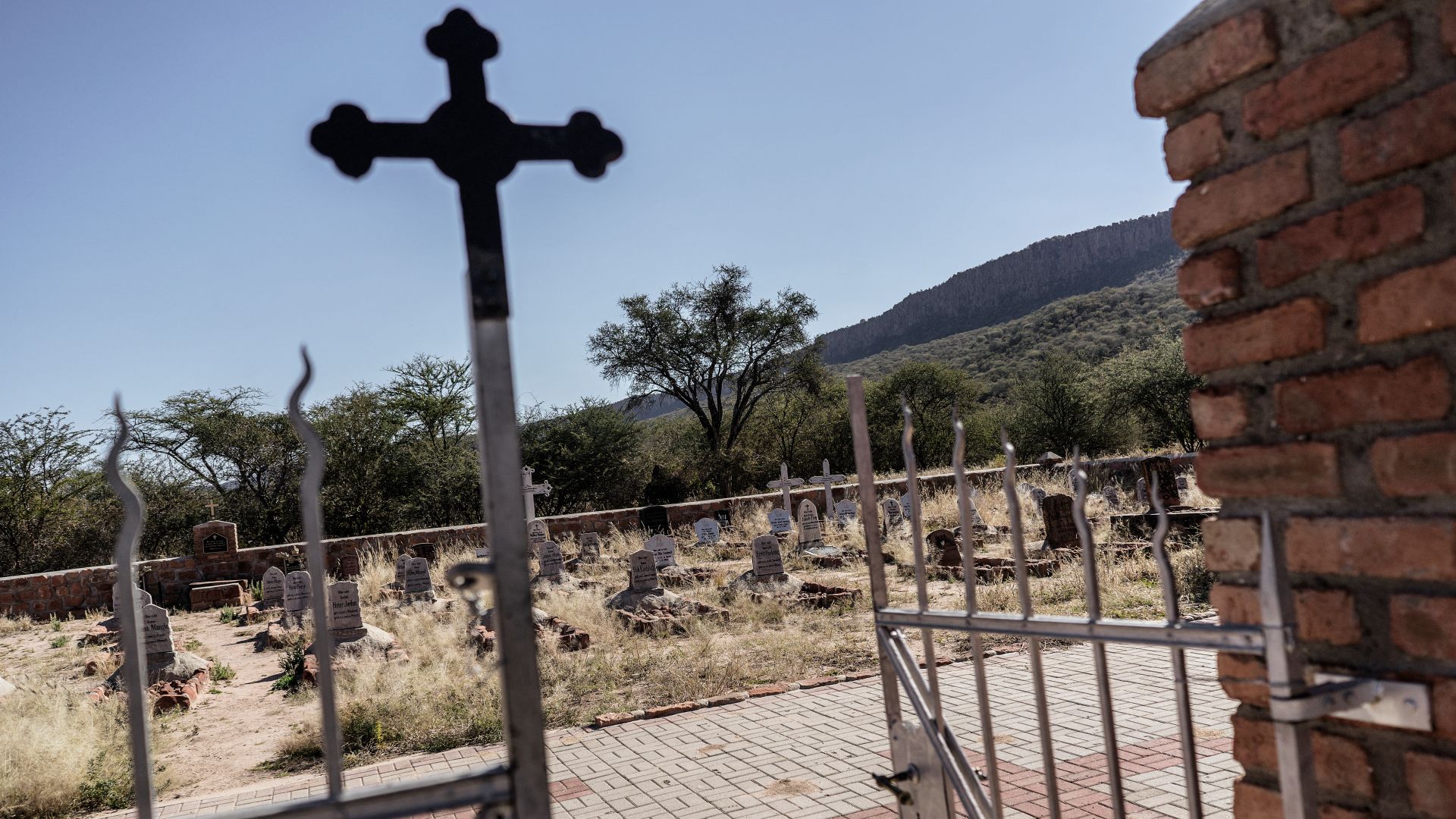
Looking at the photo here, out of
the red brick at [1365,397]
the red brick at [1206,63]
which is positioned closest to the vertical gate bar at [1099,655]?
the red brick at [1365,397]

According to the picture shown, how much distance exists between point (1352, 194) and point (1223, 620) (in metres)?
0.74

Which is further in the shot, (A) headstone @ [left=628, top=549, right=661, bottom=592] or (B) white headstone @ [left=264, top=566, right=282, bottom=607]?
(B) white headstone @ [left=264, top=566, right=282, bottom=607]

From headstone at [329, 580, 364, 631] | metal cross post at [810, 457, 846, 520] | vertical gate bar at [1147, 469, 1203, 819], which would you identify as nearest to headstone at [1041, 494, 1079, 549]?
metal cross post at [810, 457, 846, 520]

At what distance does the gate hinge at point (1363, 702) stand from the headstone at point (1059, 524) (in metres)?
11.1

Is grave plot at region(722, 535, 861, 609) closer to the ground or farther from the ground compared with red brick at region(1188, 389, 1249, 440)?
closer to the ground

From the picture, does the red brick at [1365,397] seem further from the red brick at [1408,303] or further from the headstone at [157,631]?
the headstone at [157,631]

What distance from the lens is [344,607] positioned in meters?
9.09

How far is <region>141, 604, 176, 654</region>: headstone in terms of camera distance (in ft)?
28.6

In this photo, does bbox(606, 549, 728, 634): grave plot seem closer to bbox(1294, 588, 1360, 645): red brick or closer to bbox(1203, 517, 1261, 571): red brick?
bbox(1203, 517, 1261, 571): red brick

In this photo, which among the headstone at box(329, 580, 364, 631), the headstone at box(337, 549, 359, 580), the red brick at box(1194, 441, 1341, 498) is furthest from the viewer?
the headstone at box(337, 549, 359, 580)

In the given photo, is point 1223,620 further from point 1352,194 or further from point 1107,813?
point 1107,813

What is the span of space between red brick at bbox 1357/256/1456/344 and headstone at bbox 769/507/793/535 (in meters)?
15.2

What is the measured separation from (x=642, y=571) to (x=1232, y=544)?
30.1 feet

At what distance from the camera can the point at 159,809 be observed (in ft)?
17.5
